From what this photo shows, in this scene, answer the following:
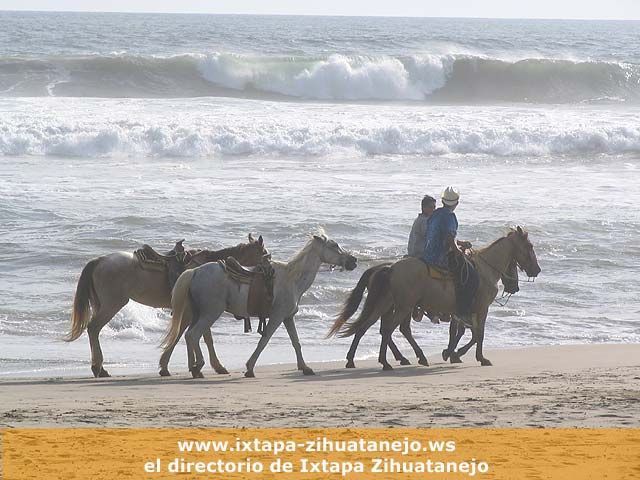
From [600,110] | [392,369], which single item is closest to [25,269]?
[392,369]

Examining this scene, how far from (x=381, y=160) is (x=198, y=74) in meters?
18.2

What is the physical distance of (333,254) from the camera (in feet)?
36.7

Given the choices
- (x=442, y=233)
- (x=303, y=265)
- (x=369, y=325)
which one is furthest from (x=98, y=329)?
(x=442, y=233)

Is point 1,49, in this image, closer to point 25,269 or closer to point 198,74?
point 198,74

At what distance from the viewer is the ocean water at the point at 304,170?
14312 mm

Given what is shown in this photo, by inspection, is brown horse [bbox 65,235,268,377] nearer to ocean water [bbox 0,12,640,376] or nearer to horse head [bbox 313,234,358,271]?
ocean water [bbox 0,12,640,376]

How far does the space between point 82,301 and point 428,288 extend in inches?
134

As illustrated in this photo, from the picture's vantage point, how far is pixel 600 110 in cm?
4112

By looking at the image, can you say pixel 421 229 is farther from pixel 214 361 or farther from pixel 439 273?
pixel 214 361

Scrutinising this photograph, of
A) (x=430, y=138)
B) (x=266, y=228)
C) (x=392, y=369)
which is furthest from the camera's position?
(x=430, y=138)

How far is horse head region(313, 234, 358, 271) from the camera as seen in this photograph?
439 inches

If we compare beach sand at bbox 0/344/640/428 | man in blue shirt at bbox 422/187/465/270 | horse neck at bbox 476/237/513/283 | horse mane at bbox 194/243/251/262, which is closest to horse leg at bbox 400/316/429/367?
beach sand at bbox 0/344/640/428

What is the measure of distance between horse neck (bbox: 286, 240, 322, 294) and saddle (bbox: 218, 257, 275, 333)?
22 cm

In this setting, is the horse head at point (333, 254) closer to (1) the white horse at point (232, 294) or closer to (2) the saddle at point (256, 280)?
(1) the white horse at point (232, 294)
